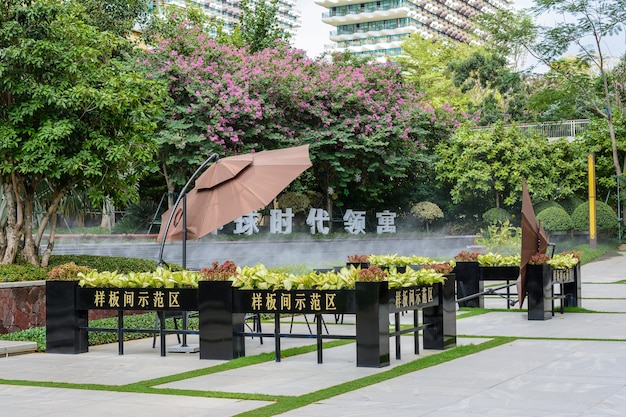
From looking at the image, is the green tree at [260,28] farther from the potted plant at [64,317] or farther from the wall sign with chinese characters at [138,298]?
the wall sign with chinese characters at [138,298]

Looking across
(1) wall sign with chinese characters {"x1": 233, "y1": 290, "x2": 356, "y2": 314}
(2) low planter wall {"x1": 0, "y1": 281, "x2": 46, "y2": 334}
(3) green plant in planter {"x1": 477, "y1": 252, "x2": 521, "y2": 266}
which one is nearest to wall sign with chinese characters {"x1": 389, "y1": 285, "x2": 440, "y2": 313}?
(1) wall sign with chinese characters {"x1": 233, "y1": 290, "x2": 356, "y2": 314}

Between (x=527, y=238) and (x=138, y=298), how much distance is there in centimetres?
685

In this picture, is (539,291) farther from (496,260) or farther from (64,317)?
(64,317)

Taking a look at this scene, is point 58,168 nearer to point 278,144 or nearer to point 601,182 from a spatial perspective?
point 278,144

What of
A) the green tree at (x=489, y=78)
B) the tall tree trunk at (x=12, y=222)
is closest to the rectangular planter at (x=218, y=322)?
the tall tree trunk at (x=12, y=222)

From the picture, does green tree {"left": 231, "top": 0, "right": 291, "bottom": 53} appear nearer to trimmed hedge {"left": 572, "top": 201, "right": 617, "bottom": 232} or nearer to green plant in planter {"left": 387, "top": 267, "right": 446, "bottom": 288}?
trimmed hedge {"left": 572, "top": 201, "right": 617, "bottom": 232}

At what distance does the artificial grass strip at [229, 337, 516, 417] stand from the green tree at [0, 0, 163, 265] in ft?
25.3

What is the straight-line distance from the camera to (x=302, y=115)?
121 ft

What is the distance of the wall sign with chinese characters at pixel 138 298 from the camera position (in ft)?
38.0

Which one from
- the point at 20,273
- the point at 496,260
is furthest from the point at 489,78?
the point at 20,273

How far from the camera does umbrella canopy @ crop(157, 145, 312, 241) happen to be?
13086 millimetres

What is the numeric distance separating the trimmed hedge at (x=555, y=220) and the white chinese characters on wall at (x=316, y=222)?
8.18 m

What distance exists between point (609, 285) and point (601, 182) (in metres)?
16.1

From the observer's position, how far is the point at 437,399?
8266mm
